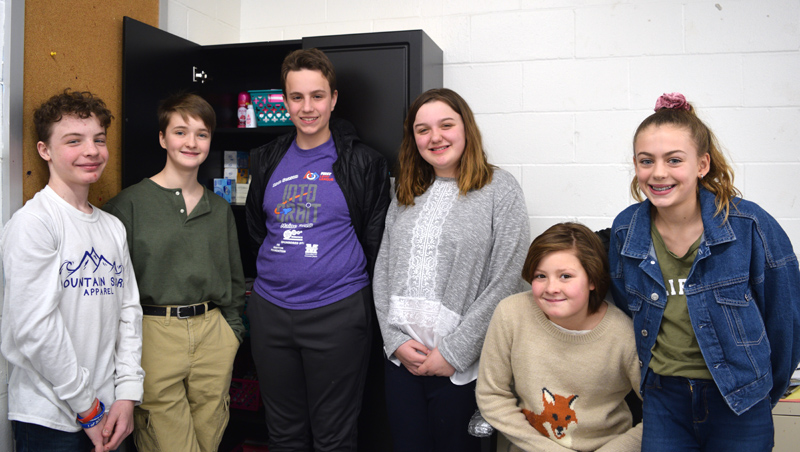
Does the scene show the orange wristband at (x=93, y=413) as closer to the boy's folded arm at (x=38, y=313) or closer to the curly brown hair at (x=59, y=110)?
the boy's folded arm at (x=38, y=313)

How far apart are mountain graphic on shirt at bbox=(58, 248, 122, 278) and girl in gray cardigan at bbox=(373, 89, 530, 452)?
84cm

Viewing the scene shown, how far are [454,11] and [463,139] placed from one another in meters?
1.05

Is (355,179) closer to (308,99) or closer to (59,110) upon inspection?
→ (308,99)

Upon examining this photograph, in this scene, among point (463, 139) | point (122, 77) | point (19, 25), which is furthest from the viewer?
point (122, 77)

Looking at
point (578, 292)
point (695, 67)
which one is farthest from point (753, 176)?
point (578, 292)

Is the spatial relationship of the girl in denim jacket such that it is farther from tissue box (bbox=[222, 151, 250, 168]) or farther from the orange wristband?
tissue box (bbox=[222, 151, 250, 168])

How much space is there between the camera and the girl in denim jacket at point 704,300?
1.33 m

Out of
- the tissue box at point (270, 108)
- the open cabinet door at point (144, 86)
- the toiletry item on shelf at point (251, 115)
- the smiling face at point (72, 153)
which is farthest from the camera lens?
the toiletry item on shelf at point (251, 115)

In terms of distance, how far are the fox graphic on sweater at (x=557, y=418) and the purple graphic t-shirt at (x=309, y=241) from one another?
74 centimetres

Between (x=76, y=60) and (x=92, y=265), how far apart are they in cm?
80

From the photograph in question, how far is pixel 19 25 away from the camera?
65.8 inches

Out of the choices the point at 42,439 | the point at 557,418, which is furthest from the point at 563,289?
the point at 42,439

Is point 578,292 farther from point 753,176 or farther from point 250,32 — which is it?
point 250,32

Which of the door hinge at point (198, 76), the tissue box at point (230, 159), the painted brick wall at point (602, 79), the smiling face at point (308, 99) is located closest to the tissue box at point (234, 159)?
the tissue box at point (230, 159)
